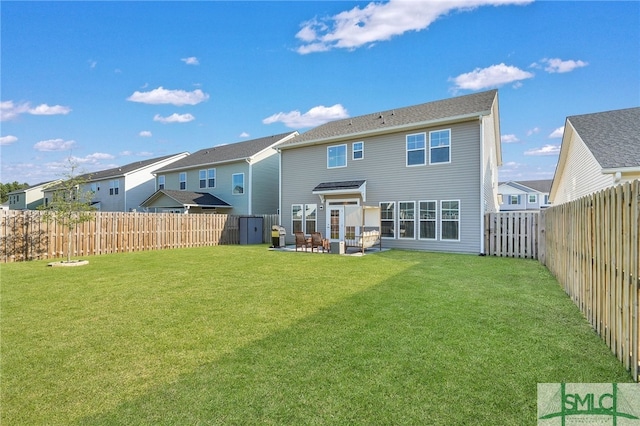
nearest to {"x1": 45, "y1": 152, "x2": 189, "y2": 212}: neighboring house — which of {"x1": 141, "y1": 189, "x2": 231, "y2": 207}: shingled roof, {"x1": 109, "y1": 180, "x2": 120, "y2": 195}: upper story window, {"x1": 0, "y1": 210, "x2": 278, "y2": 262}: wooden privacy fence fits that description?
{"x1": 109, "y1": 180, "x2": 120, "y2": 195}: upper story window

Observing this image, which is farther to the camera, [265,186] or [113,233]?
[265,186]

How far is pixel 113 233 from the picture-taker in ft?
47.8

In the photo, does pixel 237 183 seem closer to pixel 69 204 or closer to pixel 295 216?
pixel 295 216

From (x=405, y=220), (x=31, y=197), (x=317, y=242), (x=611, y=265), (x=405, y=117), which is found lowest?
(x=317, y=242)

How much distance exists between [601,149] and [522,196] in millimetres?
41050

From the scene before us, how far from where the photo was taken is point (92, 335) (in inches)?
163

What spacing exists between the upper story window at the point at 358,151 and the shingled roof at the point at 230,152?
9085 mm

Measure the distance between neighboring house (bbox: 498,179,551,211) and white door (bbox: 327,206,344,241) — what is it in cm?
3937

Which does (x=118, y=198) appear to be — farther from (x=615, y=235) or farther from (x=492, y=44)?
(x=615, y=235)

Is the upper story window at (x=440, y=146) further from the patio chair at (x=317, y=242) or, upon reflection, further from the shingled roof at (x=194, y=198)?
the shingled roof at (x=194, y=198)

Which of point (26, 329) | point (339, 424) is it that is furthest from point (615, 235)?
point (26, 329)

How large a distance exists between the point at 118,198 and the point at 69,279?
25815 mm

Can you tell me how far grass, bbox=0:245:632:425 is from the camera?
2488 millimetres

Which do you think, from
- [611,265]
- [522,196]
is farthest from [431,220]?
[522,196]
